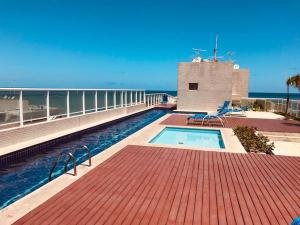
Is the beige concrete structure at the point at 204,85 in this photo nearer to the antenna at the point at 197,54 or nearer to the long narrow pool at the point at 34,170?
the antenna at the point at 197,54

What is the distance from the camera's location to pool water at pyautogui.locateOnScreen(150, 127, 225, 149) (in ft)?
25.1

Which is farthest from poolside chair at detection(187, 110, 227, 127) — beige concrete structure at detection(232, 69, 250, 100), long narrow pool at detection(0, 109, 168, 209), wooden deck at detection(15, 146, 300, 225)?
beige concrete structure at detection(232, 69, 250, 100)

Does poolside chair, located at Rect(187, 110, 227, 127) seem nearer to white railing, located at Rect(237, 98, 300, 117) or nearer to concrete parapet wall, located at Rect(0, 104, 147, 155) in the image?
concrete parapet wall, located at Rect(0, 104, 147, 155)

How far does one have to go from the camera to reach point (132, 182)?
391 cm

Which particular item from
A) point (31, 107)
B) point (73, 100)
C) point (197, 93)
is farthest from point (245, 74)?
point (31, 107)

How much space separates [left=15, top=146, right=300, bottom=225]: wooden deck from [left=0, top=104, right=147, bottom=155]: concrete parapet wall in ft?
10.5

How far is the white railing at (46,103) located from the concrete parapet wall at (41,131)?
211 mm

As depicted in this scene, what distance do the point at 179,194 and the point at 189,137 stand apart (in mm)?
5176

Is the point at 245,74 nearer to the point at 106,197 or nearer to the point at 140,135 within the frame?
the point at 140,135

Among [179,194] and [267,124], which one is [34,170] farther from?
[267,124]

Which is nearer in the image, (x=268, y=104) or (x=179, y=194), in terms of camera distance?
(x=179, y=194)

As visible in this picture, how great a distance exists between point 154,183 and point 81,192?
1.13 meters

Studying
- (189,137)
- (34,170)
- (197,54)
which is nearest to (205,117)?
(189,137)

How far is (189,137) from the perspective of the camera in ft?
28.1
